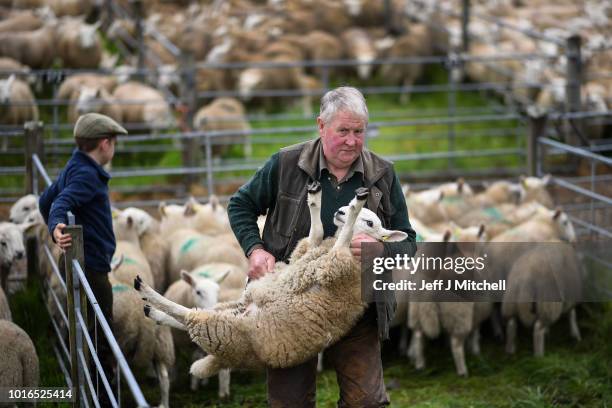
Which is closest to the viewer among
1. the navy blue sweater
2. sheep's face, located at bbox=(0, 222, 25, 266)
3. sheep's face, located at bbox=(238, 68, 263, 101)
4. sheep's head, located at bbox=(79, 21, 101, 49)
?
the navy blue sweater

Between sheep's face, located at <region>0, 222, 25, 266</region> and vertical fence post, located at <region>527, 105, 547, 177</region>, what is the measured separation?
4.81m

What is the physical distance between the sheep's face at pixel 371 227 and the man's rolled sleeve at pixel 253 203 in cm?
35

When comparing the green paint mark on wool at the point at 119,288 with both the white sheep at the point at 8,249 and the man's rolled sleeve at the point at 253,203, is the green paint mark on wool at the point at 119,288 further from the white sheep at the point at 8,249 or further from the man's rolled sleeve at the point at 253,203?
the man's rolled sleeve at the point at 253,203

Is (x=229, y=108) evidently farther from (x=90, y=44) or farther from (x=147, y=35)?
(x=147, y=35)

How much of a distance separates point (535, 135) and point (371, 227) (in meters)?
5.11

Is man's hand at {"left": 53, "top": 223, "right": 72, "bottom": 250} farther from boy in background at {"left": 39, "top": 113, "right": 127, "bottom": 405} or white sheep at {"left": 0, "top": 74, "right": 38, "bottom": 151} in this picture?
white sheep at {"left": 0, "top": 74, "right": 38, "bottom": 151}

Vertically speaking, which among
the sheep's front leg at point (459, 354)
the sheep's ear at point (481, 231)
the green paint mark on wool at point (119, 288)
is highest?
the sheep's ear at point (481, 231)

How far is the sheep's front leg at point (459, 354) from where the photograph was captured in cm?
637

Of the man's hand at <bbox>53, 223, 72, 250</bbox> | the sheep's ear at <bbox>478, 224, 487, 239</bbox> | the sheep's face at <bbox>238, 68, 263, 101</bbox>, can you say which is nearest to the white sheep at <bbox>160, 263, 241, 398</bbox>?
the man's hand at <bbox>53, 223, 72, 250</bbox>

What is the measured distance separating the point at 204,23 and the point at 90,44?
135 inches

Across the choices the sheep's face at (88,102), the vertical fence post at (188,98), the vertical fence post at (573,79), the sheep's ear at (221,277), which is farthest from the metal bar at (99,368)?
the vertical fence post at (573,79)

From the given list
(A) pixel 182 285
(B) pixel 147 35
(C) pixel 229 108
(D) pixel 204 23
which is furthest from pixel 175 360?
(D) pixel 204 23

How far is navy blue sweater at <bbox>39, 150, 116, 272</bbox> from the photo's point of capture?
457 centimetres

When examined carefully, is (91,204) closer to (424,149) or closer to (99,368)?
(99,368)
